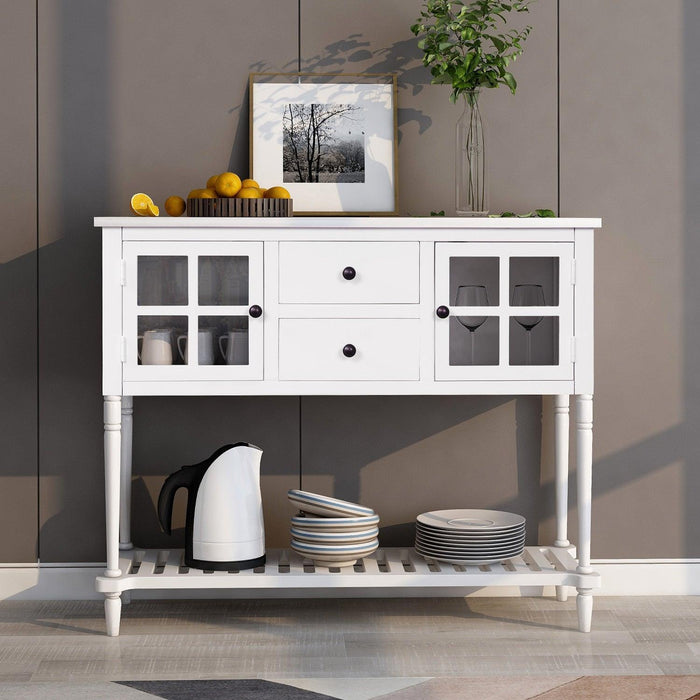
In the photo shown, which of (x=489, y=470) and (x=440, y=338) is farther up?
(x=440, y=338)

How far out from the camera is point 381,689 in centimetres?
209

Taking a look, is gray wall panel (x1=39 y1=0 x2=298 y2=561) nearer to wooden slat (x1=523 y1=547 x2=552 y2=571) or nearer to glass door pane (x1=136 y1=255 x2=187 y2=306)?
glass door pane (x1=136 y1=255 x2=187 y2=306)

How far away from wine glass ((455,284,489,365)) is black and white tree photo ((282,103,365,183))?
573 mm

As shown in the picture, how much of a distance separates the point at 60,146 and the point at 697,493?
2133 millimetres

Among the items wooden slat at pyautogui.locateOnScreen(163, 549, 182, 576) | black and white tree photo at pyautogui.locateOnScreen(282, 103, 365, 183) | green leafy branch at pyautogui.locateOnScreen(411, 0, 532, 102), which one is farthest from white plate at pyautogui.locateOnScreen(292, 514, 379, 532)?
green leafy branch at pyautogui.locateOnScreen(411, 0, 532, 102)

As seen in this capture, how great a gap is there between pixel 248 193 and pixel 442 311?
0.58 m

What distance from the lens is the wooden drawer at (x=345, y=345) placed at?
2344 millimetres

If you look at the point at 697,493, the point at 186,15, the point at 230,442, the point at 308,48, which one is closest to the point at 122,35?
the point at 186,15

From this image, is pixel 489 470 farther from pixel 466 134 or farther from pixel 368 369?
pixel 466 134

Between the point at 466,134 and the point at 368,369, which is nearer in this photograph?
the point at 368,369

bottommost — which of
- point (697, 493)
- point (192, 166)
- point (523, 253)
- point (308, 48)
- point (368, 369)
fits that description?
point (697, 493)

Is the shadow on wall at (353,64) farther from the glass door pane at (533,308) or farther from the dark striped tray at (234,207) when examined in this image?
the glass door pane at (533,308)

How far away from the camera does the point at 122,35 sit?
8.96ft

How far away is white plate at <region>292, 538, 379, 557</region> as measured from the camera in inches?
97.4
